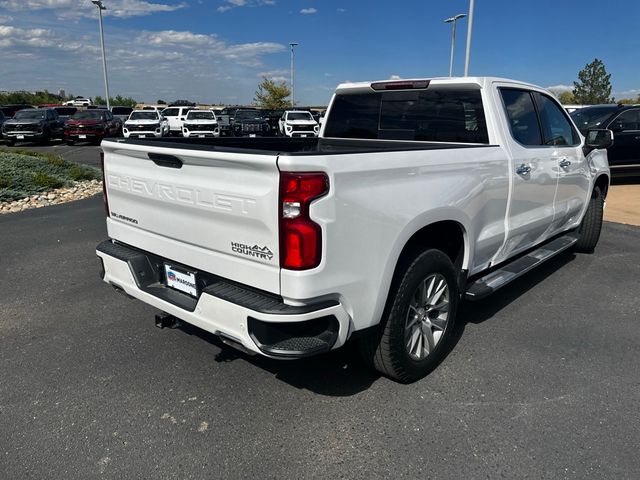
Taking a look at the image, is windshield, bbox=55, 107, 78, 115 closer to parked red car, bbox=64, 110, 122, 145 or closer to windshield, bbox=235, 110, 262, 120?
parked red car, bbox=64, 110, 122, 145

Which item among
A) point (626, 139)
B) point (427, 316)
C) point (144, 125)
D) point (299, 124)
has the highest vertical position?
point (626, 139)

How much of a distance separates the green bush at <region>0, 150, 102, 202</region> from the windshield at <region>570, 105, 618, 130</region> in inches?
457

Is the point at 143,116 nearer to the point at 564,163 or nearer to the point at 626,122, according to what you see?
the point at 626,122

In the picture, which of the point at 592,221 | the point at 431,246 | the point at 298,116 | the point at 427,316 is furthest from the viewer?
the point at 298,116

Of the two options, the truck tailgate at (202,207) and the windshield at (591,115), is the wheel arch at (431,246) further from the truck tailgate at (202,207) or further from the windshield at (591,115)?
the windshield at (591,115)

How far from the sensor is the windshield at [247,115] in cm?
2741

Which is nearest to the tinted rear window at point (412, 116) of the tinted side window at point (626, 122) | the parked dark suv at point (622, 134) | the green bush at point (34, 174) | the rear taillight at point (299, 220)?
the rear taillight at point (299, 220)

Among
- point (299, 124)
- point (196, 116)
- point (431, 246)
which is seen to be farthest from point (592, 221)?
point (196, 116)

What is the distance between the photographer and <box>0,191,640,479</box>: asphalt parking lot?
8.14 feet

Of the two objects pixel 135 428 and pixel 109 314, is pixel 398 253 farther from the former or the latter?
pixel 109 314

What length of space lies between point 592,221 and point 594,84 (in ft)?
156

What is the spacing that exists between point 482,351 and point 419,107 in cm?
201

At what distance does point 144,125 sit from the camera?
→ 24.8m

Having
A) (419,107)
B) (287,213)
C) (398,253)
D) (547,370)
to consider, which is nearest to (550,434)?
(547,370)
